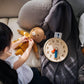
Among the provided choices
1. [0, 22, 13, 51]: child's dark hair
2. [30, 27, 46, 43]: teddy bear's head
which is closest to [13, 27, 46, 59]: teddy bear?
[30, 27, 46, 43]: teddy bear's head

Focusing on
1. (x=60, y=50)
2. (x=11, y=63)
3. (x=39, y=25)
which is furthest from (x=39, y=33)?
(x=11, y=63)

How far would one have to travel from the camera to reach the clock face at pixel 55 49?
1019mm

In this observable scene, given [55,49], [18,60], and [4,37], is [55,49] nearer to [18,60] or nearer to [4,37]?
[18,60]

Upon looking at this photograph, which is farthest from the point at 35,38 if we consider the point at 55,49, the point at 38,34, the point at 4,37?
the point at 4,37

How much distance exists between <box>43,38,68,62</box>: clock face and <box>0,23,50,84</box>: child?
140mm

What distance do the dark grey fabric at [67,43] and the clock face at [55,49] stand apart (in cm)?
3

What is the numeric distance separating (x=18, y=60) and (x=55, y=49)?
0.33 meters

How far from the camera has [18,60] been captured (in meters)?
0.83

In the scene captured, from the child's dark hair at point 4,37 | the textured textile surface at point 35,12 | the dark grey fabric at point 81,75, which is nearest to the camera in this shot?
the child's dark hair at point 4,37

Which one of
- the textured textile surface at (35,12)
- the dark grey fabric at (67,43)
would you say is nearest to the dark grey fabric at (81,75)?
the dark grey fabric at (67,43)

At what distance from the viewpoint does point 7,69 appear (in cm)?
76

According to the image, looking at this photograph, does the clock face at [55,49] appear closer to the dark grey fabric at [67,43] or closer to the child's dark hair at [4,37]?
the dark grey fabric at [67,43]

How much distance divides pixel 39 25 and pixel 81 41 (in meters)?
0.36

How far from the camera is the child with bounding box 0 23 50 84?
71cm
